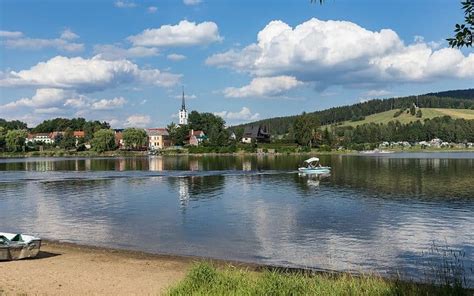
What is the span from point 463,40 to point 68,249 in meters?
24.6

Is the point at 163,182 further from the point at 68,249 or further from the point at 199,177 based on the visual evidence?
the point at 68,249

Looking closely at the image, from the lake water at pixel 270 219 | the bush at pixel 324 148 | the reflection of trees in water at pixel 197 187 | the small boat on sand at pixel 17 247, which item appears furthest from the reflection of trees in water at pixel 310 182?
the bush at pixel 324 148

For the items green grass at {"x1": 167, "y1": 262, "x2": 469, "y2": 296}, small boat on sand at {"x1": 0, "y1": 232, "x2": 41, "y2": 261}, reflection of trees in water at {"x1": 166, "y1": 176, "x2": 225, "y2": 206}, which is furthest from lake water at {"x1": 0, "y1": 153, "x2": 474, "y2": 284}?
green grass at {"x1": 167, "y1": 262, "x2": 469, "y2": 296}

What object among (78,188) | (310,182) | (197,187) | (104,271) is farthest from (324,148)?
(104,271)

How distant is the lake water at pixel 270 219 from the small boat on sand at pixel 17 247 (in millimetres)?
6031

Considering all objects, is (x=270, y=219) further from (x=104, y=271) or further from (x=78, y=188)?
(x=78, y=188)

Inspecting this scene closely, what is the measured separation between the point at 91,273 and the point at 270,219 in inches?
754

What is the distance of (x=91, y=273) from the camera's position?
71.0 ft

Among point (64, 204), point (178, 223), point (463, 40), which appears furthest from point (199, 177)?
point (463, 40)

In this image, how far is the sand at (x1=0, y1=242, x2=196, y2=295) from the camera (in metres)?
18.5

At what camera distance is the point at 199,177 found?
81.1 m

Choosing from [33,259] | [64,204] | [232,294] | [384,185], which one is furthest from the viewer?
[384,185]

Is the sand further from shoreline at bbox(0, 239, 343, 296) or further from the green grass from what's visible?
the green grass

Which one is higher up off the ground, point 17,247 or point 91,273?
point 17,247
